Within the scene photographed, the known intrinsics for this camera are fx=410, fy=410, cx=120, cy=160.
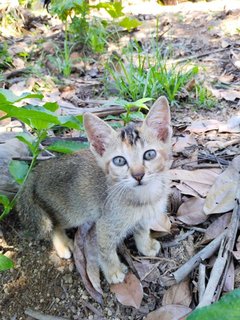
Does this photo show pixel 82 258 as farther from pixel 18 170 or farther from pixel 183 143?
pixel 183 143

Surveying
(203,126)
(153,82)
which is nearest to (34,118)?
(203,126)

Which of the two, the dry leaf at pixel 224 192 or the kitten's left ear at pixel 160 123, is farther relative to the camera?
the dry leaf at pixel 224 192

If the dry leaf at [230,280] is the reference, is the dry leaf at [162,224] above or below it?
below

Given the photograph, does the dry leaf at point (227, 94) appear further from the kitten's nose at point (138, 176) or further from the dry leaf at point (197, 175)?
the kitten's nose at point (138, 176)

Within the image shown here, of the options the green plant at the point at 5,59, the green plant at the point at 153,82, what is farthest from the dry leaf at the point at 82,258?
the green plant at the point at 5,59

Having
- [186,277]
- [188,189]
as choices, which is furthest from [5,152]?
[186,277]

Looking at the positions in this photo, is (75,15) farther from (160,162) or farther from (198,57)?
(160,162)
